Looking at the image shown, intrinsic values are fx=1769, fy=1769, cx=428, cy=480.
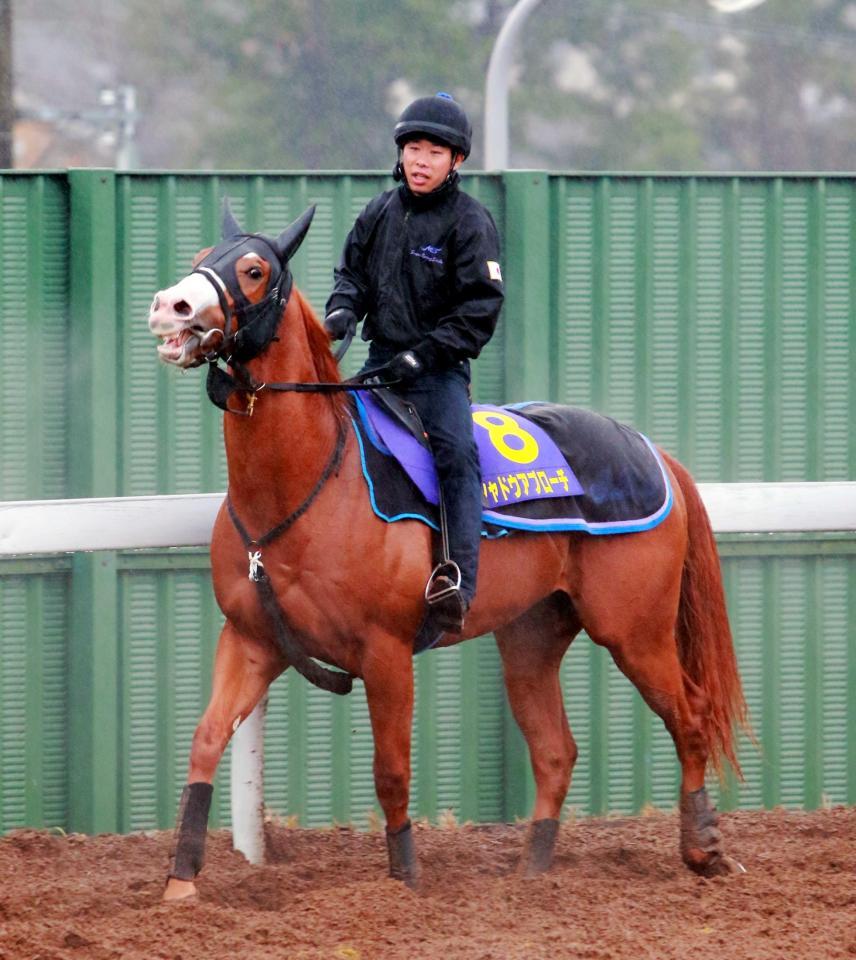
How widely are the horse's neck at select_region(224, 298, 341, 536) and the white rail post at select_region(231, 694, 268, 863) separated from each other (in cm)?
101

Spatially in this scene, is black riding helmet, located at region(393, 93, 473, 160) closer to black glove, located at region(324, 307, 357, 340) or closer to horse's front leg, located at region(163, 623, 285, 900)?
black glove, located at region(324, 307, 357, 340)

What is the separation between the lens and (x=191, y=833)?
5680 mm

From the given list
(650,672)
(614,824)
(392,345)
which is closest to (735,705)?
(650,672)

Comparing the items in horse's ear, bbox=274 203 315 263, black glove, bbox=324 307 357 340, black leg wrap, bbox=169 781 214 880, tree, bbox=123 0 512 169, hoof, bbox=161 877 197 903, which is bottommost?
hoof, bbox=161 877 197 903

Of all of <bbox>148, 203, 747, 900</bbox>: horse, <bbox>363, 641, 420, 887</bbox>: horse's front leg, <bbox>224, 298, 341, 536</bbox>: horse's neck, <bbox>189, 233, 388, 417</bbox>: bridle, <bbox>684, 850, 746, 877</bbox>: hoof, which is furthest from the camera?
<bbox>684, 850, 746, 877</bbox>: hoof

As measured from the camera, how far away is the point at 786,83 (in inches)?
1629

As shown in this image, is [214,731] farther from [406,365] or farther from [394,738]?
[406,365]

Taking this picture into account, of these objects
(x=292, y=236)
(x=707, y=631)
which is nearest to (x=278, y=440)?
(x=292, y=236)

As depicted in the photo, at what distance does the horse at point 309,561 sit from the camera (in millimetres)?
5516

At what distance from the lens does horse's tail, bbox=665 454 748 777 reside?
682 centimetres

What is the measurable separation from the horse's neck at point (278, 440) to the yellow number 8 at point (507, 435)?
0.77 m

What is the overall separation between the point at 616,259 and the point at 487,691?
1.94m

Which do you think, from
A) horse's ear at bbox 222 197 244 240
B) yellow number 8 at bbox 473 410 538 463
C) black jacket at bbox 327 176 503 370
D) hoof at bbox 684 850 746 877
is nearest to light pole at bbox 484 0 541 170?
yellow number 8 at bbox 473 410 538 463

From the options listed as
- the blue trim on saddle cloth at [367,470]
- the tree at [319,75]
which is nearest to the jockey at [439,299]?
the blue trim on saddle cloth at [367,470]
